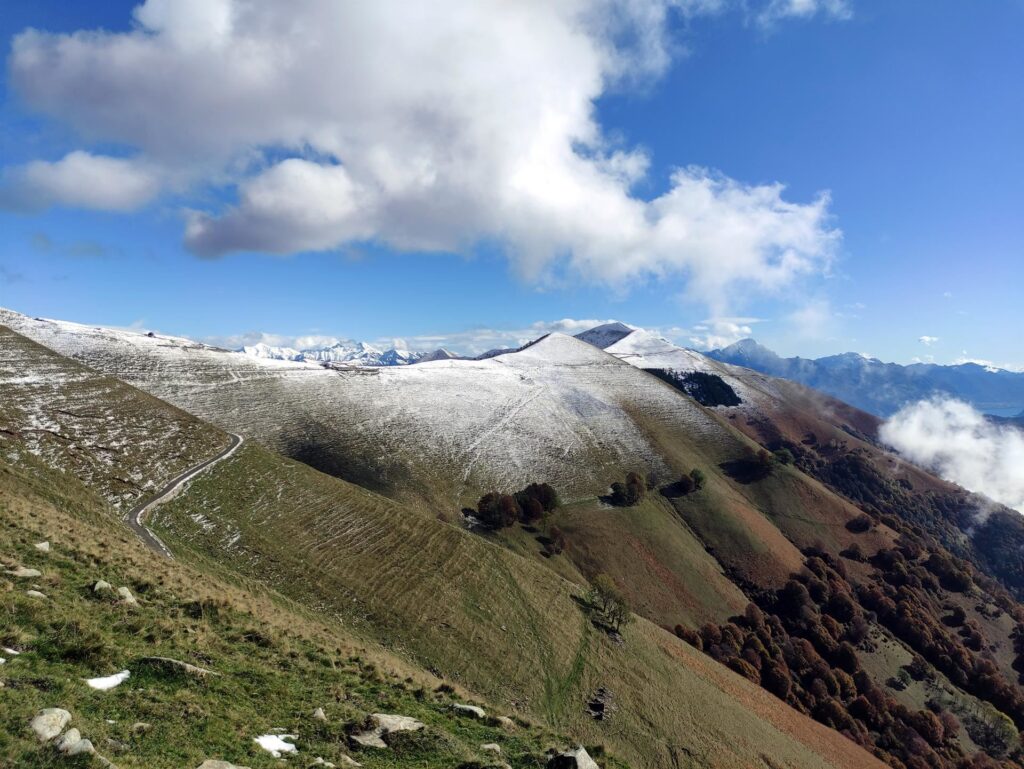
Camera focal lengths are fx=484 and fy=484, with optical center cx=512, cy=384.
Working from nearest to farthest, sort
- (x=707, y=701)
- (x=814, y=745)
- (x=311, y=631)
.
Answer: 1. (x=311, y=631)
2. (x=707, y=701)
3. (x=814, y=745)

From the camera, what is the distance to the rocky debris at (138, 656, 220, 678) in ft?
56.9

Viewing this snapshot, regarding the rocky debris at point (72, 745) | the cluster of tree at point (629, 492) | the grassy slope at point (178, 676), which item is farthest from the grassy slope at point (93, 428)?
the cluster of tree at point (629, 492)

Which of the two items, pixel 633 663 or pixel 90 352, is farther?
pixel 90 352

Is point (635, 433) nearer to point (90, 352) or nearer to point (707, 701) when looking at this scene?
point (707, 701)

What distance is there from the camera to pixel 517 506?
9744cm

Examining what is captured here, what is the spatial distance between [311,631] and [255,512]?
2398 cm

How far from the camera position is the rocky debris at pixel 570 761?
19562 mm

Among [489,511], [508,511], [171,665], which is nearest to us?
[171,665]

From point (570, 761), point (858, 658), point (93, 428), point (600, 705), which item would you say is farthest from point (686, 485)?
point (93, 428)

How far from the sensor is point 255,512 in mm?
50656

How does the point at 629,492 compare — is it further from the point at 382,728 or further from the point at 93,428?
the point at 382,728

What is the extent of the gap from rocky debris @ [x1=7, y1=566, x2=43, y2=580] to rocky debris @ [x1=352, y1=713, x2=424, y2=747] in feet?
53.7

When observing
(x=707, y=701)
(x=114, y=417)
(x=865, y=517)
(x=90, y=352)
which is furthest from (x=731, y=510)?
(x=90, y=352)

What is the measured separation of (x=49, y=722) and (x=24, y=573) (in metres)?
14.1
